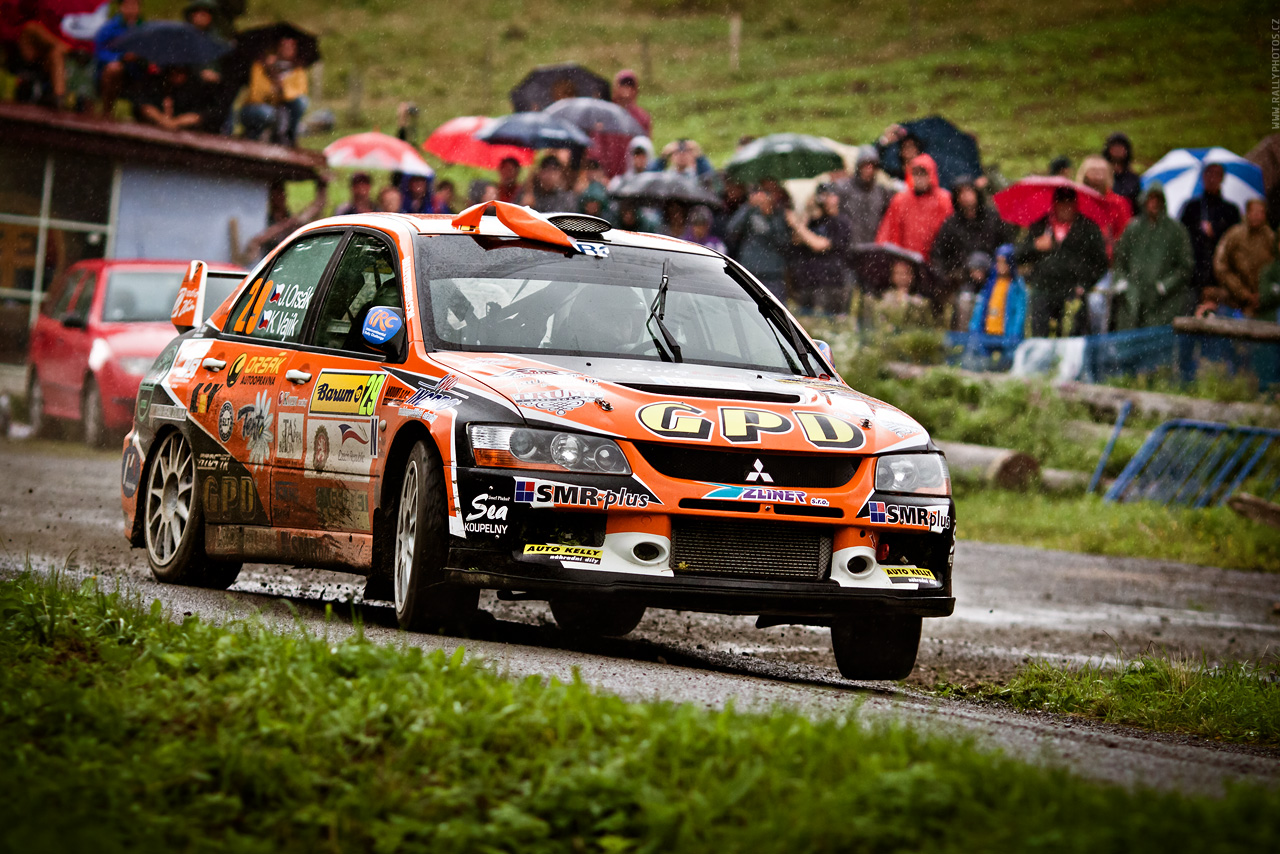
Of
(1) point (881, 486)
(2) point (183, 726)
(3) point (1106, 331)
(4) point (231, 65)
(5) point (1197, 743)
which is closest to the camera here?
(2) point (183, 726)

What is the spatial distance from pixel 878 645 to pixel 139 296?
47.9ft

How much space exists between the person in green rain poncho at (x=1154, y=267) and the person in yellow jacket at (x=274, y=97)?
1182 cm

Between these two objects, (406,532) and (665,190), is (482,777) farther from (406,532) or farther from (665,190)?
(665,190)

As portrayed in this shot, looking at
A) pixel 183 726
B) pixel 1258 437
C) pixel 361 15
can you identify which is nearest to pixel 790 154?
pixel 1258 437

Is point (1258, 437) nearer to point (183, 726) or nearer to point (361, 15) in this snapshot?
point (183, 726)

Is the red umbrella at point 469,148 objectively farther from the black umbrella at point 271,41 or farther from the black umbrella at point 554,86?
the black umbrella at point 271,41

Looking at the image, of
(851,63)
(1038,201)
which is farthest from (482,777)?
(851,63)

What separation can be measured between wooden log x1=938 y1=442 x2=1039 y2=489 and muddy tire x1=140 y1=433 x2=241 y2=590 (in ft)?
37.9

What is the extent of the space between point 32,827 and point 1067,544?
14.3 meters

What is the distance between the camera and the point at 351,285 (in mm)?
8086

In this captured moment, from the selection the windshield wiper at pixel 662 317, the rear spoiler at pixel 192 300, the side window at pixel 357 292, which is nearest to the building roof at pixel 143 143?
the rear spoiler at pixel 192 300

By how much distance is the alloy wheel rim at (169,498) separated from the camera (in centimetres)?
879

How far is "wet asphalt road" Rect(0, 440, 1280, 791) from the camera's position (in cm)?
563

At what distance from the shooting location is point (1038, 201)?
21.5 metres
